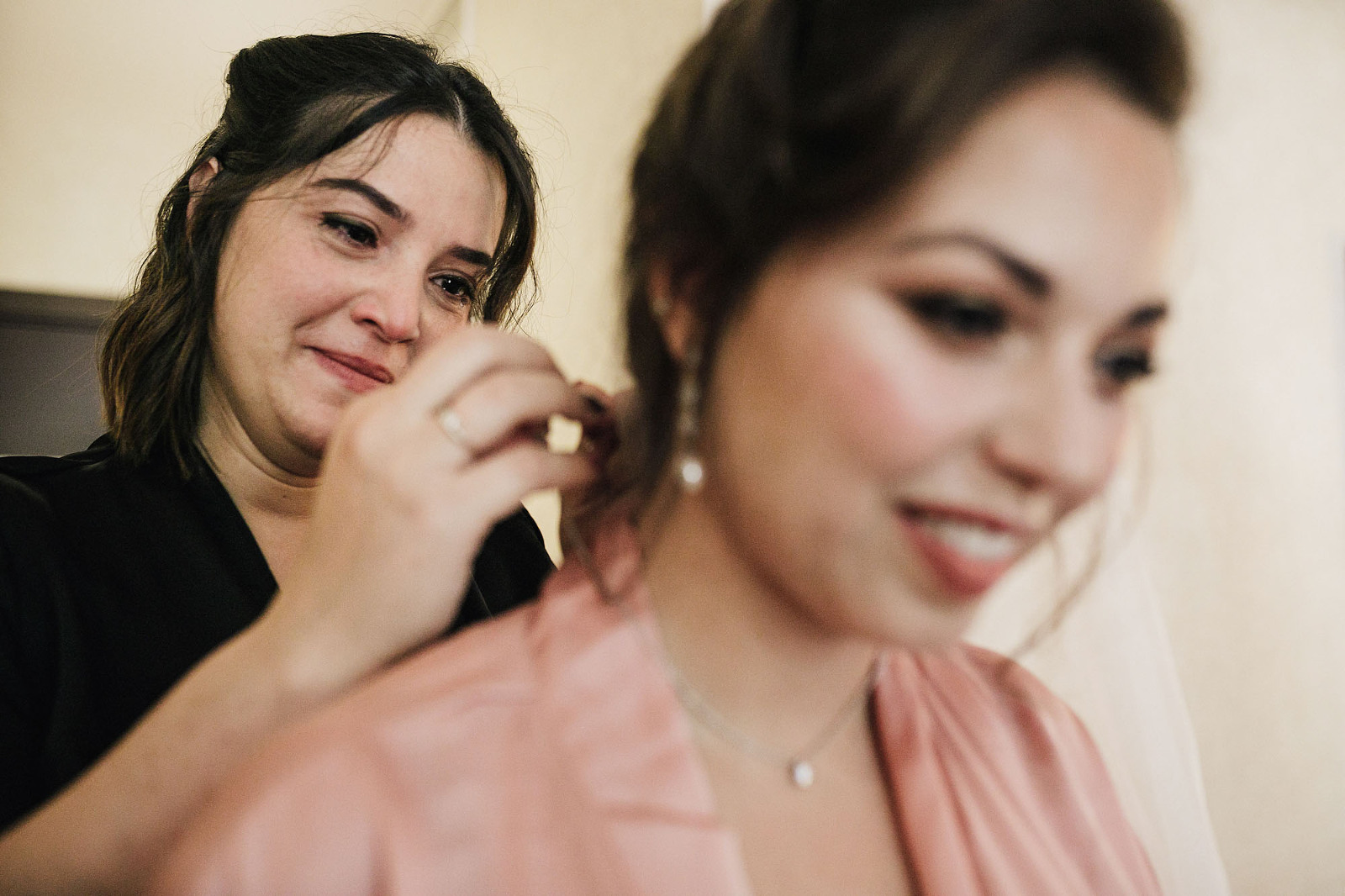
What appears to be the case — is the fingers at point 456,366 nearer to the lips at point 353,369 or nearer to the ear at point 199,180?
the lips at point 353,369

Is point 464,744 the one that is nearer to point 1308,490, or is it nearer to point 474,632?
point 474,632

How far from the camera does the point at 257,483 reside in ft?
3.24

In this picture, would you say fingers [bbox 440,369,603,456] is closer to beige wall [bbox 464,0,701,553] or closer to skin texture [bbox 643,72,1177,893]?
skin texture [bbox 643,72,1177,893]

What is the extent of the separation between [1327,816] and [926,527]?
1.44m

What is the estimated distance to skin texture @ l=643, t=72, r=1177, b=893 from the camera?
0.43 m

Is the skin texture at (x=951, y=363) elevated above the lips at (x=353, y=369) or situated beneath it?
elevated above

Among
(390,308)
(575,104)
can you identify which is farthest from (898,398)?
(575,104)

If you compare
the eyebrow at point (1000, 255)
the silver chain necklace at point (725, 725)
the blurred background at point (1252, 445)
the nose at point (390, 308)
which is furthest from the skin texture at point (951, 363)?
the blurred background at point (1252, 445)

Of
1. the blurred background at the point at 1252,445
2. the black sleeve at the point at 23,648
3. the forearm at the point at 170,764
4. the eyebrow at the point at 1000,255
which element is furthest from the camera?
the blurred background at the point at 1252,445

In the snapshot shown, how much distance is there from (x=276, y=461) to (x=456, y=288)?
0.97 ft

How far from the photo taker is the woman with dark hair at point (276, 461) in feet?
1.75

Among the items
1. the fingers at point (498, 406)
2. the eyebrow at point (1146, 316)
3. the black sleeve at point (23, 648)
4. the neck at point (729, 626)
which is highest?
the eyebrow at point (1146, 316)

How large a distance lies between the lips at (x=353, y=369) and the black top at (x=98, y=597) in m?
0.20

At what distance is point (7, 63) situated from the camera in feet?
7.63
